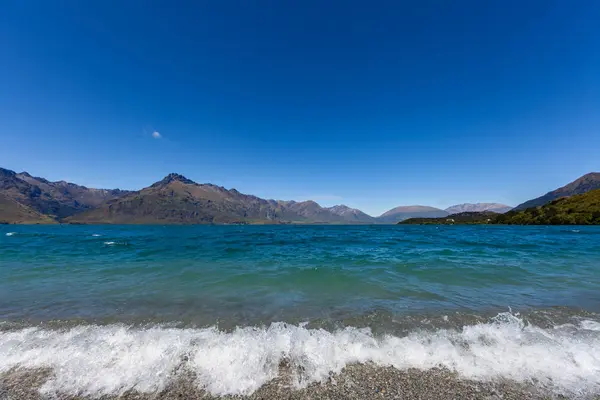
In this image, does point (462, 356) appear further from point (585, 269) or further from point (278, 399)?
point (585, 269)

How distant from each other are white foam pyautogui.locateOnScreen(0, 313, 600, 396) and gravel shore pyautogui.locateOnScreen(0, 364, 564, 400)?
21 cm

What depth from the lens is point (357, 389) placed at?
4930 mm

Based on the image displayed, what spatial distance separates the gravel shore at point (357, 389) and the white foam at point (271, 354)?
8.2 inches

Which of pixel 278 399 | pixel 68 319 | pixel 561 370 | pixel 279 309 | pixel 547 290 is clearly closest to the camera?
pixel 278 399

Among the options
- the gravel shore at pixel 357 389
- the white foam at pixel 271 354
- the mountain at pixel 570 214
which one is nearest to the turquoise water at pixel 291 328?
the white foam at pixel 271 354

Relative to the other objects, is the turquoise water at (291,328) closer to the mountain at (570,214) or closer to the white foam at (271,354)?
the white foam at (271,354)

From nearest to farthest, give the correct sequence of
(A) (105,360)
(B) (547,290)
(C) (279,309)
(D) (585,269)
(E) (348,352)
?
(A) (105,360)
(E) (348,352)
(C) (279,309)
(B) (547,290)
(D) (585,269)

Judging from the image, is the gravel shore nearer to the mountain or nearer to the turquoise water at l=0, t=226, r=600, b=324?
the turquoise water at l=0, t=226, r=600, b=324

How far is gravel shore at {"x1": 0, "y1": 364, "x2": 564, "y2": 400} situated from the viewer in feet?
15.5

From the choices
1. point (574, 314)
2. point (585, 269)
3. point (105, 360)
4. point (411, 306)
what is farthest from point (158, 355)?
point (585, 269)

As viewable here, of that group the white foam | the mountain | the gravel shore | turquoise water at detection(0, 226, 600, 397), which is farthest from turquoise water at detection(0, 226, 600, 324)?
the mountain

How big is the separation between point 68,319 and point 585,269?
27.3 m

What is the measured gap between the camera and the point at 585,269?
1623cm

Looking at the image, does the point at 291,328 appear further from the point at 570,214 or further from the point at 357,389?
the point at 570,214
